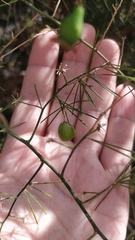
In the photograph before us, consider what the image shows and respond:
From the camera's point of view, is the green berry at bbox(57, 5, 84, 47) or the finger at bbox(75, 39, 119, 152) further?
the finger at bbox(75, 39, 119, 152)

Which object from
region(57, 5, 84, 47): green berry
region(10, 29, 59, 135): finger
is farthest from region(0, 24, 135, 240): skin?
region(57, 5, 84, 47): green berry

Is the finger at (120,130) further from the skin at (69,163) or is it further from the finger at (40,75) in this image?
the finger at (40,75)

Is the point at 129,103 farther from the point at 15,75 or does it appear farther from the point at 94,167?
the point at 15,75

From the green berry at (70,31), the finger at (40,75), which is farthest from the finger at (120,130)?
the green berry at (70,31)

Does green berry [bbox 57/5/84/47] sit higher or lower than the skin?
higher

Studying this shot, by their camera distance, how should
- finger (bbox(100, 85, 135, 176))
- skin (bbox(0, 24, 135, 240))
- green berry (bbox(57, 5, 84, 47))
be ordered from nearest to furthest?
green berry (bbox(57, 5, 84, 47)) < skin (bbox(0, 24, 135, 240)) < finger (bbox(100, 85, 135, 176))

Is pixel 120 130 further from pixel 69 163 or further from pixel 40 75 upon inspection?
pixel 40 75

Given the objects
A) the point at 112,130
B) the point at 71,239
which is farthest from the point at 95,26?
the point at 71,239

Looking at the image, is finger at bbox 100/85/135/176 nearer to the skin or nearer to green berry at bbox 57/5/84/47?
the skin
